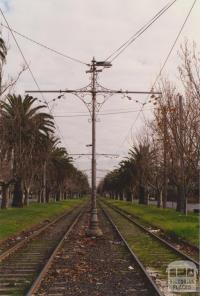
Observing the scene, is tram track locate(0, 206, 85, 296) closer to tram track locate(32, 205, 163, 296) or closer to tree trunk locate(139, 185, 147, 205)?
tram track locate(32, 205, 163, 296)

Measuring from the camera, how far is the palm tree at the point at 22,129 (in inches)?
1847

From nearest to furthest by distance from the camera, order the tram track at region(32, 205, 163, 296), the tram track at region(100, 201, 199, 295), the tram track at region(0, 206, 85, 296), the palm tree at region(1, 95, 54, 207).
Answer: the tram track at region(32, 205, 163, 296), the tram track at region(0, 206, 85, 296), the tram track at region(100, 201, 199, 295), the palm tree at region(1, 95, 54, 207)

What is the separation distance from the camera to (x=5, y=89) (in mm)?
27828

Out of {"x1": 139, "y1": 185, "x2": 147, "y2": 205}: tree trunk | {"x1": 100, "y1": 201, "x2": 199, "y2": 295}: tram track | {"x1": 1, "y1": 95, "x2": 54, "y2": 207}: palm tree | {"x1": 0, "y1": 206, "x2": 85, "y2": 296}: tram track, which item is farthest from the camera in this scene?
{"x1": 139, "y1": 185, "x2": 147, "y2": 205}: tree trunk

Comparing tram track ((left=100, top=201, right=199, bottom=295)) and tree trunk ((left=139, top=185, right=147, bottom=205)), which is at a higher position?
tree trunk ((left=139, top=185, right=147, bottom=205))

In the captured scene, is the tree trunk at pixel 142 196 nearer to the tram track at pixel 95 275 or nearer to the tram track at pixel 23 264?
the tram track at pixel 23 264

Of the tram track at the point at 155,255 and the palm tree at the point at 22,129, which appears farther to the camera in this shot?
the palm tree at the point at 22,129

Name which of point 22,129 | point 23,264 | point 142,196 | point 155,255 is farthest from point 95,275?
point 142,196

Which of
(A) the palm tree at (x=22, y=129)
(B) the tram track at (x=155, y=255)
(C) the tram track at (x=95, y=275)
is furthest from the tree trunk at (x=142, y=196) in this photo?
(C) the tram track at (x=95, y=275)

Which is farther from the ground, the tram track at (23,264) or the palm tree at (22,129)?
the palm tree at (22,129)

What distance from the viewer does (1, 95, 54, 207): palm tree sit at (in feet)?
154

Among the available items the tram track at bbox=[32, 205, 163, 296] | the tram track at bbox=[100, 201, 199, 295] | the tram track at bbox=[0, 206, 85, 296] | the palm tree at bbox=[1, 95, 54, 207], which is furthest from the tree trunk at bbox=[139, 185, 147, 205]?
the tram track at bbox=[32, 205, 163, 296]

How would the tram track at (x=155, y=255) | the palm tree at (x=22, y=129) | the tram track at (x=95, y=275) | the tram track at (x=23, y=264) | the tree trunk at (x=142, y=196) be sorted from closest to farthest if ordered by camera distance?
the tram track at (x=95, y=275)
the tram track at (x=23, y=264)
the tram track at (x=155, y=255)
the palm tree at (x=22, y=129)
the tree trunk at (x=142, y=196)

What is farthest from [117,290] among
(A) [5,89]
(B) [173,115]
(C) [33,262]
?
(B) [173,115]
